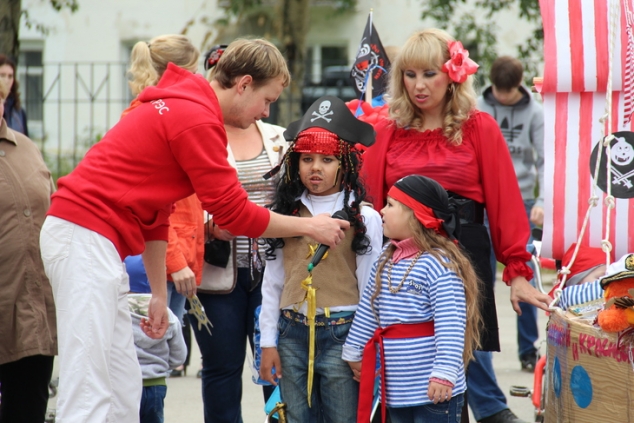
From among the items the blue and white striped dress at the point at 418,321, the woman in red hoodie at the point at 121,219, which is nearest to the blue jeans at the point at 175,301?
the woman in red hoodie at the point at 121,219

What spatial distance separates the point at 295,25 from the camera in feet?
38.4

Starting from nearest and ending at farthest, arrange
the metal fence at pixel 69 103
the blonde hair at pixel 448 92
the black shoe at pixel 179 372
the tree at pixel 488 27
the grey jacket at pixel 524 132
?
the blonde hair at pixel 448 92
the black shoe at pixel 179 372
the grey jacket at pixel 524 132
the tree at pixel 488 27
the metal fence at pixel 69 103

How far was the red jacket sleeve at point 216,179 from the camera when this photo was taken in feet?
10.7

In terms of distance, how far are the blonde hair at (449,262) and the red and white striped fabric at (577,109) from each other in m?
0.71

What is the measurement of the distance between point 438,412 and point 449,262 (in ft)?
1.88

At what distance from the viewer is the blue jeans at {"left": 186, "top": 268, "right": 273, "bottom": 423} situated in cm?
428

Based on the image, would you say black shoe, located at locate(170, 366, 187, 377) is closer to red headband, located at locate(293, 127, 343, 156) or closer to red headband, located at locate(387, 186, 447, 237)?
red headband, located at locate(293, 127, 343, 156)

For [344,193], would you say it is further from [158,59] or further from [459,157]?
[158,59]

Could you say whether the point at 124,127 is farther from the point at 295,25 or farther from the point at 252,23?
the point at 252,23

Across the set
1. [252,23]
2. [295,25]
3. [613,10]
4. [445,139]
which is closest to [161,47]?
[445,139]

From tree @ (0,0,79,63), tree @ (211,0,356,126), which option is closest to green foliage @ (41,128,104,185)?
tree @ (211,0,356,126)

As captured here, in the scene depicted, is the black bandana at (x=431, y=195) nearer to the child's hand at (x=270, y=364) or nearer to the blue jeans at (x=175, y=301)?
the child's hand at (x=270, y=364)

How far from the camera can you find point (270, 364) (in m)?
3.71

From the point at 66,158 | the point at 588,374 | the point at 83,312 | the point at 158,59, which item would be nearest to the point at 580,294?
the point at 588,374
